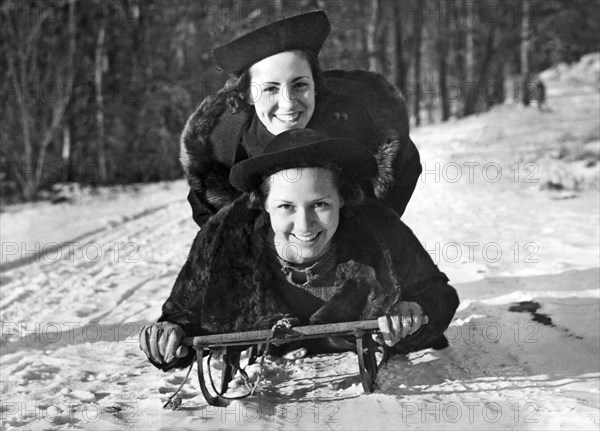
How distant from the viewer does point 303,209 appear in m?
2.71

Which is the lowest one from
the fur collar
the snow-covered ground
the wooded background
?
the snow-covered ground

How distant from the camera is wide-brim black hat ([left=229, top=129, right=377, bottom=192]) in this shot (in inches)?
104

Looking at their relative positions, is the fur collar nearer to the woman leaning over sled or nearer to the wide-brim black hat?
the woman leaning over sled

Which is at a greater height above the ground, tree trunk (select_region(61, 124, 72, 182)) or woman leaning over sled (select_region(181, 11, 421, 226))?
tree trunk (select_region(61, 124, 72, 182))

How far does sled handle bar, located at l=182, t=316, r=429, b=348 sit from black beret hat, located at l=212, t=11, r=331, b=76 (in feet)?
4.49

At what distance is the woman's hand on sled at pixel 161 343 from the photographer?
106 inches

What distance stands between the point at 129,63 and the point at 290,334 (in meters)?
14.9

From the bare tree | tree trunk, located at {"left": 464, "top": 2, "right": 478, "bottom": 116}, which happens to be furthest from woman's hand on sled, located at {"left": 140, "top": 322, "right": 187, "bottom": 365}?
tree trunk, located at {"left": 464, "top": 2, "right": 478, "bottom": 116}

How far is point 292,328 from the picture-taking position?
2.68m

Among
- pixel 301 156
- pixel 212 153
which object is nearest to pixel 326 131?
pixel 212 153

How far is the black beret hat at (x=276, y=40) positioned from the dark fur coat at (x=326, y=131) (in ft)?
0.92

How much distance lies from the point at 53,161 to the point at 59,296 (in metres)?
9.66

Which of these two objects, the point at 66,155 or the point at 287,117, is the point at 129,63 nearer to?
the point at 66,155

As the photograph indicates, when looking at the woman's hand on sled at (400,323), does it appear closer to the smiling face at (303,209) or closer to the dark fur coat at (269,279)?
the dark fur coat at (269,279)
